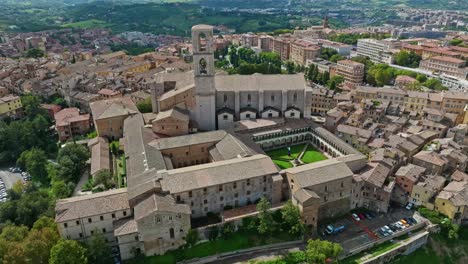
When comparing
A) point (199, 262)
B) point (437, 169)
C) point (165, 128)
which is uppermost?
point (165, 128)

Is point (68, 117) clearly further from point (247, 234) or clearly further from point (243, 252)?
point (243, 252)

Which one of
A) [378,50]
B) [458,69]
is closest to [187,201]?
[458,69]

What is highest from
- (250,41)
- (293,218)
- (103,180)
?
(250,41)

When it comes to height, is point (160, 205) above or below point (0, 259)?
above

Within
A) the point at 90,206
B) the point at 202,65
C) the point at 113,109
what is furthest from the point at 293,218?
the point at 113,109

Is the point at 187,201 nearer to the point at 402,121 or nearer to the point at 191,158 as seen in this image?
the point at 191,158

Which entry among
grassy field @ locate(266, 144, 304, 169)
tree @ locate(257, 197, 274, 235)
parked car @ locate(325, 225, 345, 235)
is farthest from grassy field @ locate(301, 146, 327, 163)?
tree @ locate(257, 197, 274, 235)
